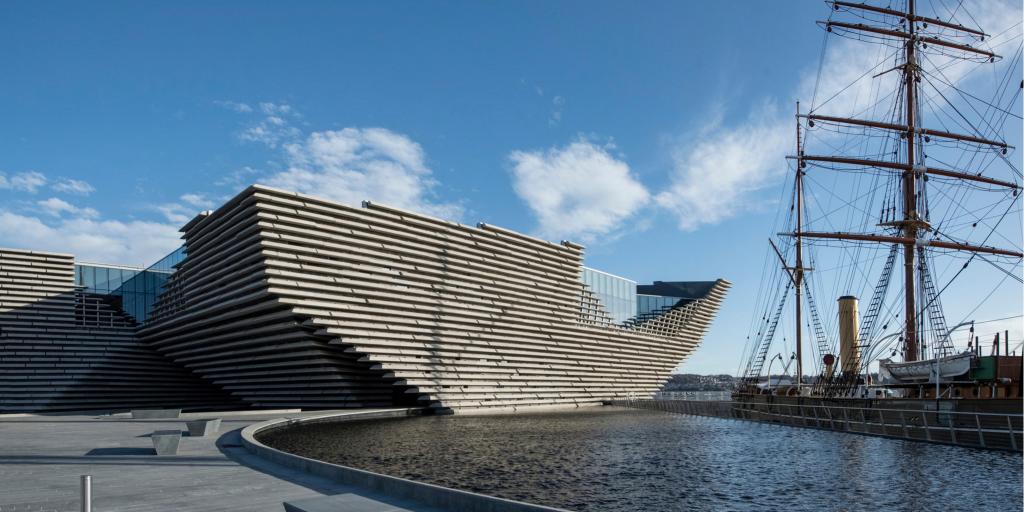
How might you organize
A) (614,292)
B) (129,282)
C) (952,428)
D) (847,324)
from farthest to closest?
1. (614,292)
2. (129,282)
3. (847,324)
4. (952,428)

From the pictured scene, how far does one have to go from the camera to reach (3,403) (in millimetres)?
35969

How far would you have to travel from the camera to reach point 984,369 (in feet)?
73.1

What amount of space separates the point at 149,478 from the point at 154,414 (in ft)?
59.5

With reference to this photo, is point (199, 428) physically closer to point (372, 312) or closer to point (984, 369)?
point (372, 312)

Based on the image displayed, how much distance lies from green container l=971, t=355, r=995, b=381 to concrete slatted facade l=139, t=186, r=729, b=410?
68.3ft

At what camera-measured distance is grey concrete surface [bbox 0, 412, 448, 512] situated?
29.7ft

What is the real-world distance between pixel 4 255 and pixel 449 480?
3429 cm

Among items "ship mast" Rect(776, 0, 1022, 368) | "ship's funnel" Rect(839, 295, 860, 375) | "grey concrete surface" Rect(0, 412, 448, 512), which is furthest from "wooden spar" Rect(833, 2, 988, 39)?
"grey concrete surface" Rect(0, 412, 448, 512)

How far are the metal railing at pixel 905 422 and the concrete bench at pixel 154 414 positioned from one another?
21.3 m

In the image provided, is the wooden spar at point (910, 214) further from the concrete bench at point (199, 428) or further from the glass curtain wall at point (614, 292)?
the concrete bench at point (199, 428)

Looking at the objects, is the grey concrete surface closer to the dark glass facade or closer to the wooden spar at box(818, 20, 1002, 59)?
the dark glass facade

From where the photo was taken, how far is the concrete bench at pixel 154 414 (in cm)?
2734

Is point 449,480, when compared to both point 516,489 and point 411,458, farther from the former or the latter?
point 411,458

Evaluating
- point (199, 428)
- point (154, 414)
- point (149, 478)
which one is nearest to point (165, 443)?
point (149, 478)
